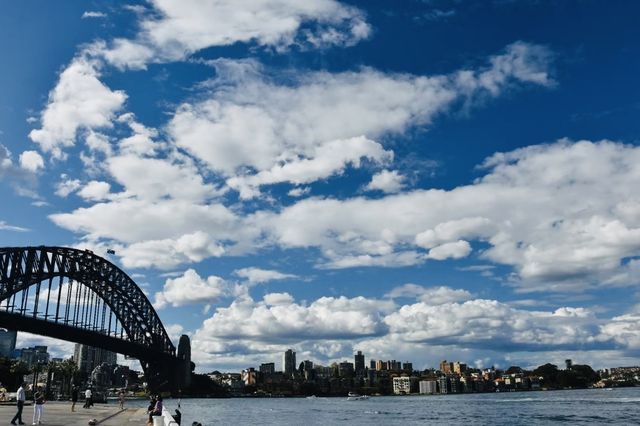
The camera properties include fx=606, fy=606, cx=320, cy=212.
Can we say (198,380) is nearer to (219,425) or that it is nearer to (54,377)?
(54,377)

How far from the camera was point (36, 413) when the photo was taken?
28516 millimetres

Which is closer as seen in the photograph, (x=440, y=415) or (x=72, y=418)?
(x=72, y=418)

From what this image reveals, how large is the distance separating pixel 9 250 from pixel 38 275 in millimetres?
10317

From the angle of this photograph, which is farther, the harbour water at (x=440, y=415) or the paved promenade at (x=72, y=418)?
the harbour water at (x=440, y=415)

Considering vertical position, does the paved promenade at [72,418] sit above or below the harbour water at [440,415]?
above

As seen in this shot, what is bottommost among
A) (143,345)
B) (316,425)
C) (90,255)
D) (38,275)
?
(316,425)

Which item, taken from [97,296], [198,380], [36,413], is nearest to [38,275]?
[97,296]

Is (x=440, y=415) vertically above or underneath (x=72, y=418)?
underneath

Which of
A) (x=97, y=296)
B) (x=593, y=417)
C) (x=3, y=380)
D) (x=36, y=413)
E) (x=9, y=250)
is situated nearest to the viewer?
(x=36, y=413)

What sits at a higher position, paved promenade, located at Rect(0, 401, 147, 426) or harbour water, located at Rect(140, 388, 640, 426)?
paved promenade, located at Rect(0, 401, 147, 426)

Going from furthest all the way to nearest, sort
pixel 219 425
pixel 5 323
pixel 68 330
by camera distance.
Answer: pixel 68 330 → pixel 5 323 → pixel 219 425

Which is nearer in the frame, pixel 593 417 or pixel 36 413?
pixel 36 413

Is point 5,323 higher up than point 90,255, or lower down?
lower down

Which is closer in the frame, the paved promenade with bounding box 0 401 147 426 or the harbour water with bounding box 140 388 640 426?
the paved promenade with bounding box 0 401 147 426
